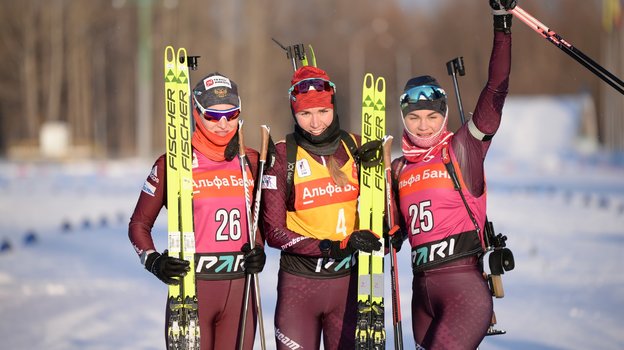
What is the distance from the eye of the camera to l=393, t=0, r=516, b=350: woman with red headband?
4.92 meters

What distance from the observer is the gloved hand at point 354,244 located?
510cm

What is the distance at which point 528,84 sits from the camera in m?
69.2

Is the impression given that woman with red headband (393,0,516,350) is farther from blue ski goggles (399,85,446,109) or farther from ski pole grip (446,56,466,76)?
ski pole grip (446,56,466,76)

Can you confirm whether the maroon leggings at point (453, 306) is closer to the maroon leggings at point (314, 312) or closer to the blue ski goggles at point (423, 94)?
the maroon leggings at point (314, 312)

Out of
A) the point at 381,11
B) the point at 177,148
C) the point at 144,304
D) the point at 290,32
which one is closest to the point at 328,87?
the point at 177,148

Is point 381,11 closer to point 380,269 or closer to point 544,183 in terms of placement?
point 544,183

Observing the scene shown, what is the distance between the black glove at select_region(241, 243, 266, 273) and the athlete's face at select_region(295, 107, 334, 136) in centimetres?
74

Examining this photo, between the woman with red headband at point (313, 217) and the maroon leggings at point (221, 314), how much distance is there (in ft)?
0.72

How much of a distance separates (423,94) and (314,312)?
4.52 ft

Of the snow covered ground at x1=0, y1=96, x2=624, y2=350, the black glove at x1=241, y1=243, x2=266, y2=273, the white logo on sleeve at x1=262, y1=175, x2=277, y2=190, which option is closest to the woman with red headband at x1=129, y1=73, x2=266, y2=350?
the black glove at x1=241, y1=243, x2=266, y2=273

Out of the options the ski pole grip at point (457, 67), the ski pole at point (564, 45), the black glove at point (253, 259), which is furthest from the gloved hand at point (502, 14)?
the black glove at point (253, 259)

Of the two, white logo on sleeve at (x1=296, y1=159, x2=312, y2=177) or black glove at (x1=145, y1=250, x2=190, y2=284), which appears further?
white logo on sleeve at (x1=296, y1=159, x2=312, y2=177)

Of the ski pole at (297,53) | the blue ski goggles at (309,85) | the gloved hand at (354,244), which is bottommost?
the gloved hand at (354,244)

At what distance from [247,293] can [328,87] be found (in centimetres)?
127
